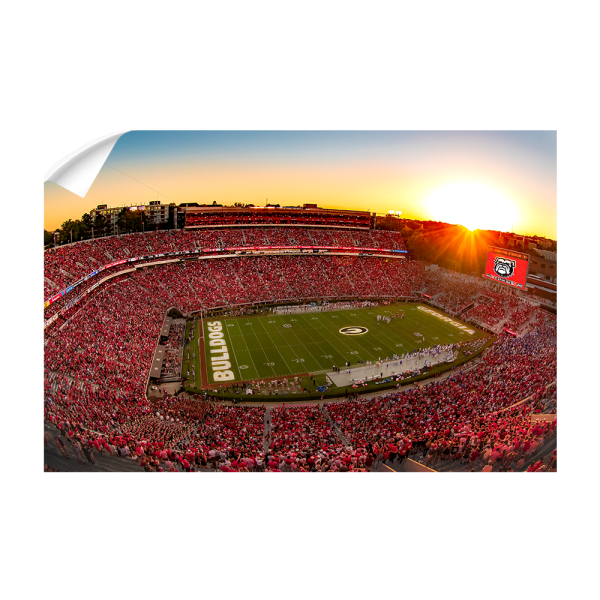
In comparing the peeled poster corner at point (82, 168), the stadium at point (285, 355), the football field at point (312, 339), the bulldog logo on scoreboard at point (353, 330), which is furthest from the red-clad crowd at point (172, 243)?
the bulldog logo on scoreboard at point (353, 330)

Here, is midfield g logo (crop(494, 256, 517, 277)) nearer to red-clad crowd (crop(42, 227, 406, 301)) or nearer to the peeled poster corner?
the peeled poster corner

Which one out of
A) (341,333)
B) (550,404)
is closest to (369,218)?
(341,333)

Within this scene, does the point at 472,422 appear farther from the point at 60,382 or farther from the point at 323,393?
the point at 60,382

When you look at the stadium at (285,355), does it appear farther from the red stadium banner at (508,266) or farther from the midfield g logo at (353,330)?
the midfield g logo at (353,330)

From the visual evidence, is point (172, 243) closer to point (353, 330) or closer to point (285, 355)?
point (285, 355)

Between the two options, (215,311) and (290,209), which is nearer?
(215,311)

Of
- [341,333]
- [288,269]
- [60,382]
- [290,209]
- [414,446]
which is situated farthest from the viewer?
Answer: [290,209]

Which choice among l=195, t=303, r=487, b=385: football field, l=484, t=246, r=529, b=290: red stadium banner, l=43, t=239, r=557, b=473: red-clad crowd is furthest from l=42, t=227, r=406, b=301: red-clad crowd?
l=484, t=246, r=529, b=290: red stadium banner
